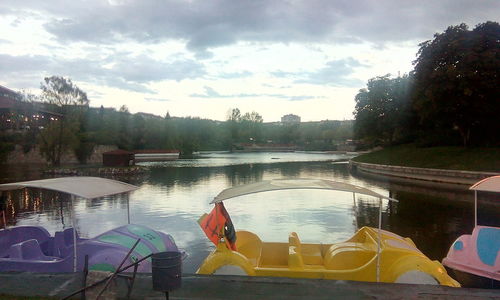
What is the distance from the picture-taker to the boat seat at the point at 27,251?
9344 millimetres

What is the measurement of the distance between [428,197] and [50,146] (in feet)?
156

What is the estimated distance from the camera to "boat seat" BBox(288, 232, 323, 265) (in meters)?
9.70

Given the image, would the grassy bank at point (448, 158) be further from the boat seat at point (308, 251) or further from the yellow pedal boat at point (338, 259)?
the yellow pedal boat at point (338, 259)

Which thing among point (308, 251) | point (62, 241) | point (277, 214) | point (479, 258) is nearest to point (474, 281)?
point (479, 258)

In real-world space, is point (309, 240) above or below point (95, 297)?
below

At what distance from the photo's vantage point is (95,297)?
6387 mm

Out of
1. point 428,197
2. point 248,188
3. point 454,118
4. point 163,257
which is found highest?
point 454,118

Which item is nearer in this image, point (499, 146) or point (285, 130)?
point (499, 146)

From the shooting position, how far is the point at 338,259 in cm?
887

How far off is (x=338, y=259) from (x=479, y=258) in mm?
3320

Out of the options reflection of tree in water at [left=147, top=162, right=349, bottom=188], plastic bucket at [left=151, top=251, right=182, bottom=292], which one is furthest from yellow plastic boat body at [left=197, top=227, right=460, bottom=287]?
reflection of tree in water at [left=147, top=162, right=349, bottom=188]

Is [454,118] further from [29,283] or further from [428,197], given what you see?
[29,283]

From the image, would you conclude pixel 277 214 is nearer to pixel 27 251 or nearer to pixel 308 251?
pixel 308 251

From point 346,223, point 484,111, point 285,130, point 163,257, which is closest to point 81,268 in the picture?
point 163,257
